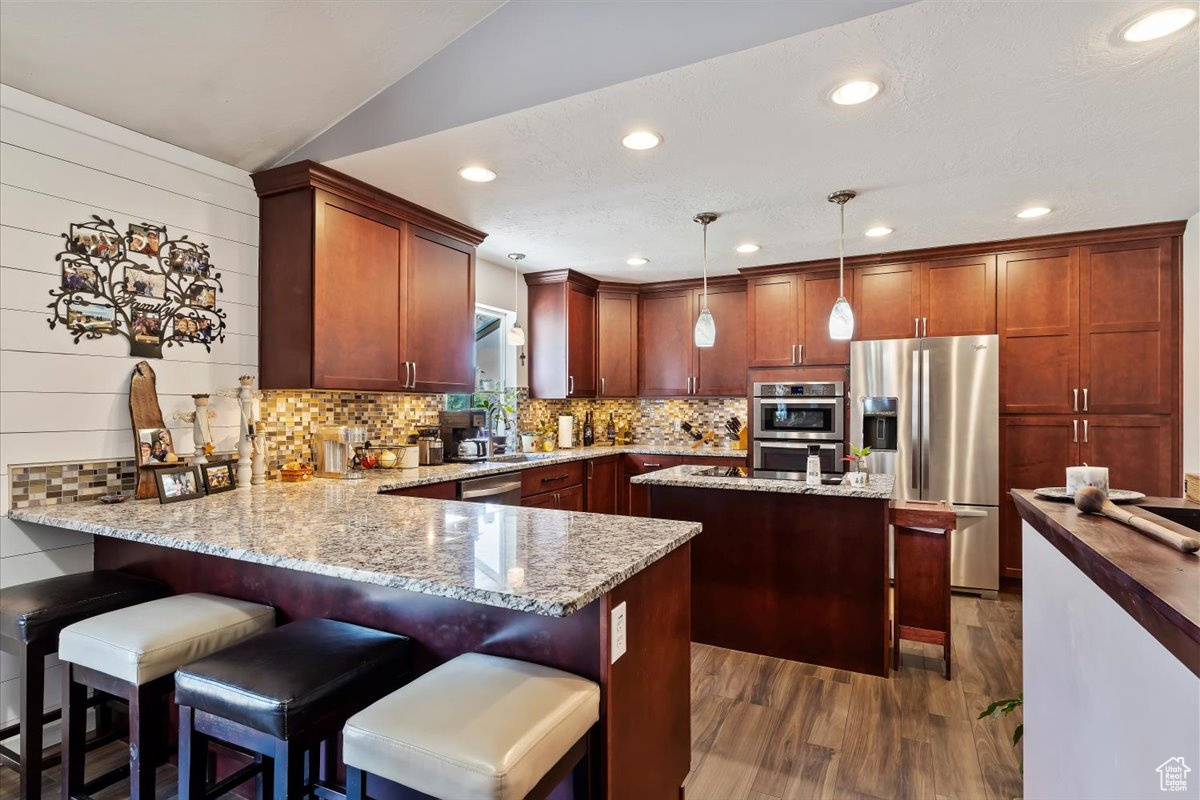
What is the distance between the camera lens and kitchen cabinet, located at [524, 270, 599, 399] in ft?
16.4

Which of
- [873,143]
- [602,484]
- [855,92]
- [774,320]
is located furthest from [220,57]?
[774,320]

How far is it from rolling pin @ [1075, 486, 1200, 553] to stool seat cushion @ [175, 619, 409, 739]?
1.59m

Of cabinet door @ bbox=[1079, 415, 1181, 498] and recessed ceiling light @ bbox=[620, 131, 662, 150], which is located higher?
recessed ceiling light @ bbox=[620, 131, 662, 150]

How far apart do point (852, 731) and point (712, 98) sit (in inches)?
95.8

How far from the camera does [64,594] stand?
1822mm

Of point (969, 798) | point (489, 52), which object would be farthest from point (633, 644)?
point (489, 52)

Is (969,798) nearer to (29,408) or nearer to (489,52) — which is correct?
(489,52)

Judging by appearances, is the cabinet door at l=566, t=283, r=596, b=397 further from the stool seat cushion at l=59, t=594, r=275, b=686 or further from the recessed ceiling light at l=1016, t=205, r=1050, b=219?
the stool seat cushion at l=59, t=594, r=275, b=686

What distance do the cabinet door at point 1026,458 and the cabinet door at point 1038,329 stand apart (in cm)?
9

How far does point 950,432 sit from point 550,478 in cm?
273

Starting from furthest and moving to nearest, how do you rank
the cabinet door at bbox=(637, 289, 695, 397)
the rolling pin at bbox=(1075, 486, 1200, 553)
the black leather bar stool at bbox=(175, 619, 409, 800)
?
the cabinet door at bbox=(637, 289, 695, 397)
the black leather bar stool at bbox=(175, 619, 409, 800)
the rolling pin at bbox=(1075, 486, 1200, 553)

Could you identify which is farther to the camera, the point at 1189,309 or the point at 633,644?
the point at 1189,309

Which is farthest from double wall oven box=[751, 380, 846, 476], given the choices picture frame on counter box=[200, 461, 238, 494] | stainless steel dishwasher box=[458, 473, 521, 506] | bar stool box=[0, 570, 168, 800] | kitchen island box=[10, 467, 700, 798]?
bar stool box=[0, 570, 168, 800]

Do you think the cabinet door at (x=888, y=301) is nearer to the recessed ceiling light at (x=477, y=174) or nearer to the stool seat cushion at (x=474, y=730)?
the recessed ceiling light at (x=477, y=174)
